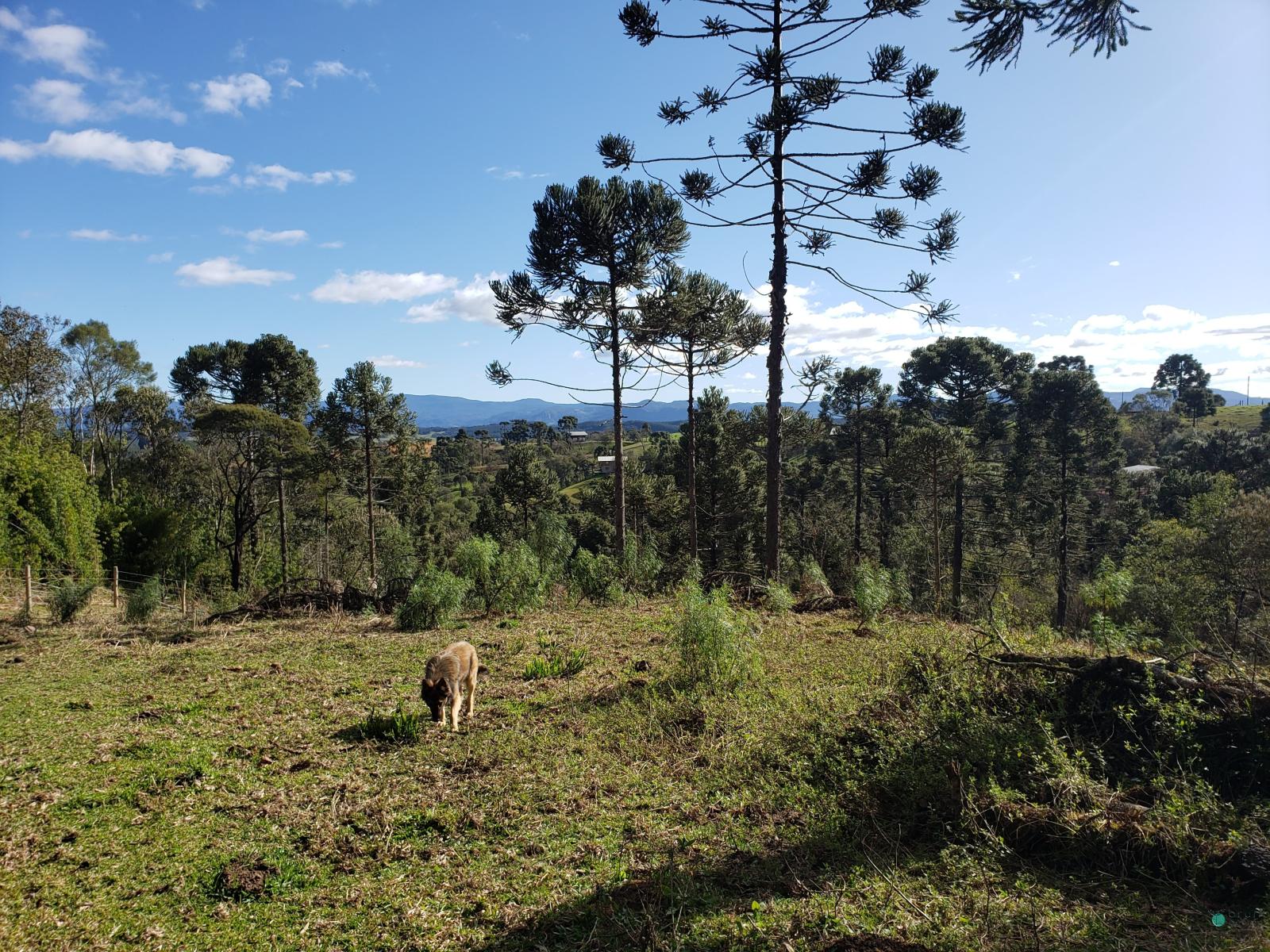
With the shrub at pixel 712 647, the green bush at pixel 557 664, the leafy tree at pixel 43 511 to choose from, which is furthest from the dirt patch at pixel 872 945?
the leafy tree at pixel 43 511

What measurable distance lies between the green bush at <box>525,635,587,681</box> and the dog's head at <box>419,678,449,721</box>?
1.65m

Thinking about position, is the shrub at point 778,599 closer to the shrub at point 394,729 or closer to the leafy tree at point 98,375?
the shrub at point 394,729

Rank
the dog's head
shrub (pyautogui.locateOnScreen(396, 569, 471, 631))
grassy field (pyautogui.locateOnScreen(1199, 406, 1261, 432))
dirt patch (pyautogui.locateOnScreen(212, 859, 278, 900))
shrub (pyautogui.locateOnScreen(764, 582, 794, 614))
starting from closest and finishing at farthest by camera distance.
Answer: dirt patch (pyautogui.locateOnScreen(212, 859, 278, 900)) → the dog's head → shrub (pyautogui.locateOnScreen(764, 582, 794, 614)) → shrub (pyautogui.locateOnScreen(396, 569, 471, 631)) → grassy field (pyautogui.locateOnScreen(1199, 406, 1261, 432))

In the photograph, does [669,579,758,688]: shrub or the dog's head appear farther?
[669,579,758,688]: shrub

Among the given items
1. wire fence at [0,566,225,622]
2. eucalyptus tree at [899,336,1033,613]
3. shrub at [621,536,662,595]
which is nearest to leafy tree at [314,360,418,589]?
wire fence at [0,566,225,622]

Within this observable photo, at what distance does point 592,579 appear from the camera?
13.1 meters

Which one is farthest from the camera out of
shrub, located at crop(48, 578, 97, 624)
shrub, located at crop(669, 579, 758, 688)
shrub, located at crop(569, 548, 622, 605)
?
shrub, located at crop(569, 548, 622, 605)

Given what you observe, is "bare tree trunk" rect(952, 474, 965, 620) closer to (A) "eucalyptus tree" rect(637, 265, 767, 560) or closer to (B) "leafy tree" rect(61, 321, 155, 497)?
(A) "eucalyptus tree" rect(637, 265, 767, 560)

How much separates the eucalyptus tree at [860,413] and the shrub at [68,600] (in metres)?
28.7

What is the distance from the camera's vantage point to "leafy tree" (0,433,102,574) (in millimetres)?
14719

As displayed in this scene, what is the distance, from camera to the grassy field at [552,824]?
291 cm

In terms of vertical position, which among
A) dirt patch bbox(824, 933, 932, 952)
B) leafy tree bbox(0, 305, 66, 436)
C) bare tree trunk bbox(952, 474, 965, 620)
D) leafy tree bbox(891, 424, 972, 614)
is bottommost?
bare tree trunk bbox(952, 474, 965, 620)

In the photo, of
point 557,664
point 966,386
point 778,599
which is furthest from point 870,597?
point 966,386

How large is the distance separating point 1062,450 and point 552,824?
1328 inches
